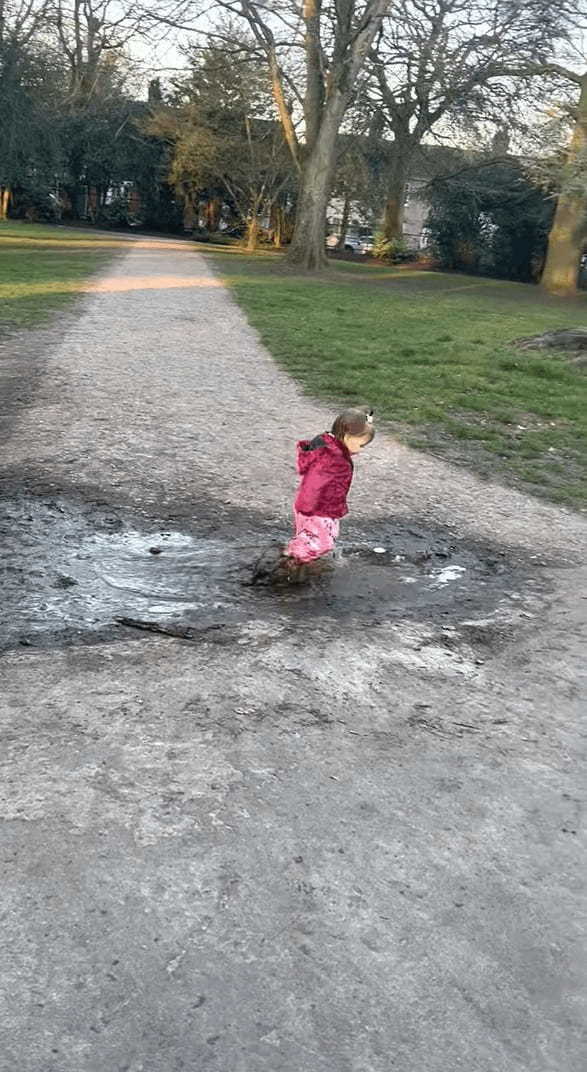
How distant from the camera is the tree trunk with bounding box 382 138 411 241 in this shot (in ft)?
118

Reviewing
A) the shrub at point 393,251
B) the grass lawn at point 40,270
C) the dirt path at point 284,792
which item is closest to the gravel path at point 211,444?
the dirt path at point 284,792

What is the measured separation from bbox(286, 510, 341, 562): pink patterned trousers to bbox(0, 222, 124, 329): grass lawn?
883 cm

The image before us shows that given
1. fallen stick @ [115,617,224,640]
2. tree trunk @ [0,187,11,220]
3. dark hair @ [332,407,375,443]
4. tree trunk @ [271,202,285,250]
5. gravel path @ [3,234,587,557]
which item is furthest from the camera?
tree trunk @ [0,187,11,220]

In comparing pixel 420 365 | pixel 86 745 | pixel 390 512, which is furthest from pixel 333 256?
pixel 86 745

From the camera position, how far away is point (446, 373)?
1148 centimetres

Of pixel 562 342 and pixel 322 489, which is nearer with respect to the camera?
pixel 322 489

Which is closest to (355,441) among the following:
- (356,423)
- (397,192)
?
(356,423)

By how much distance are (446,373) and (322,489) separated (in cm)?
733

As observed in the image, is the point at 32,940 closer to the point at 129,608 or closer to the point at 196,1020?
the point at 196,1020

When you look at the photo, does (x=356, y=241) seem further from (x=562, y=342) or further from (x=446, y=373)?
(x=446, y=373)

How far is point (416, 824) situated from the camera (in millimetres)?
2752

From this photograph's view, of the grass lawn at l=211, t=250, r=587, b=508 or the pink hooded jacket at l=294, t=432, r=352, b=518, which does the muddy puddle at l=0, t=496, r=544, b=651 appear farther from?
the grass lawn at l=211, t=250, r=587, b=508

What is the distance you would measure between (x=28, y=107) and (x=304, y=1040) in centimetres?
3217

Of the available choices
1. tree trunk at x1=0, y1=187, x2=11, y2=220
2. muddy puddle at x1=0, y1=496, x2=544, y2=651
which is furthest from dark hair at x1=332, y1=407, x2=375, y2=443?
tree trunk at x1=0, y1=187, x2=11, y2=220
